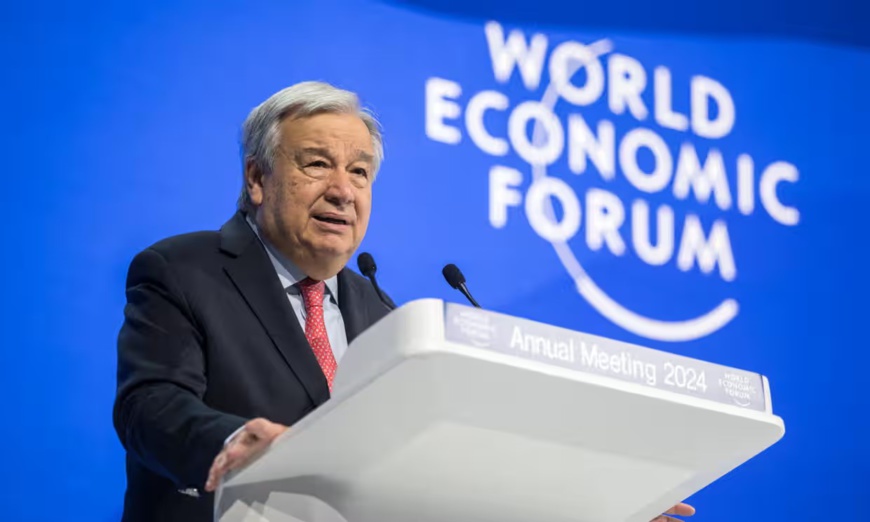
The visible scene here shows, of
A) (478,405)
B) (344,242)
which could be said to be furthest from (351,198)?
(478,405)

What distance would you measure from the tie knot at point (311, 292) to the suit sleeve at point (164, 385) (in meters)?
0.28

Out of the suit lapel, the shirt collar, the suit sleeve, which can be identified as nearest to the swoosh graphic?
the shirt collar

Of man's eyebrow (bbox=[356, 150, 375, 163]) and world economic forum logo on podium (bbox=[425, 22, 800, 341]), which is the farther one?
world economic forum logo on podium (bbox=[425, 22, 800, 341])

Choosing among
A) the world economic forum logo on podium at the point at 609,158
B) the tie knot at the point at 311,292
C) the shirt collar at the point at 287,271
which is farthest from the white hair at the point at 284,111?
the world economic forum logo on podium at the point at 609,158

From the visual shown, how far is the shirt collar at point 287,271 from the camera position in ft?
6.80

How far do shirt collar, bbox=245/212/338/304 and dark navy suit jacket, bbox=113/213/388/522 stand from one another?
114 mm

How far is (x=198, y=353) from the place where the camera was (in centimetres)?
176

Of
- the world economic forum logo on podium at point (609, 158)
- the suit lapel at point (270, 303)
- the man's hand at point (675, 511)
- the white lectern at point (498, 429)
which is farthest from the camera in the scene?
the world economic forum logo on podium at point (609, 158)

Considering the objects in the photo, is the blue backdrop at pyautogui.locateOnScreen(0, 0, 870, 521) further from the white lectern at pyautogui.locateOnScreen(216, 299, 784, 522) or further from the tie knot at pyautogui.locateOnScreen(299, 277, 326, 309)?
the white lectern at pyautogui.locateOnScreen(216, 299, 784, 522)

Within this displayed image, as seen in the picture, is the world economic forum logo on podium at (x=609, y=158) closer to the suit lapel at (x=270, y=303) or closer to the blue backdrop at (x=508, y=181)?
the blue backdrop at (x=508, y=181)

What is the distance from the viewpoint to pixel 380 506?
134 centimetres

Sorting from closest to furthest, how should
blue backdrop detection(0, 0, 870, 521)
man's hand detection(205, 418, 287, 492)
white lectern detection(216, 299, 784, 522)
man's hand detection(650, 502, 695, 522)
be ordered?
white lectern detection(216, 299, 784, 522) < man's hand detection(205, 418, 287, 492) < man's hand detection(650, 502, 695, 522) < blue backdrop detection(0, 0, 870, 521)

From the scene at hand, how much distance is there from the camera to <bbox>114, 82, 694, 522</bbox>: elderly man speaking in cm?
156

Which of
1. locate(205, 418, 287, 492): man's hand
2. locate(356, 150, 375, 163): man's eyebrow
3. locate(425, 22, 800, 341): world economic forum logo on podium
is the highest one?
locate(425, 22, 800, 341): world economic forum logo on podium
